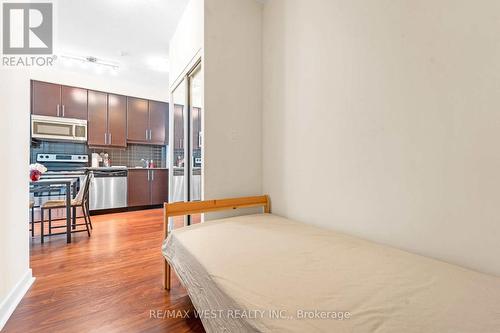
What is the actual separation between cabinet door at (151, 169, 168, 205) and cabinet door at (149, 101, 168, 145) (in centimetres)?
72

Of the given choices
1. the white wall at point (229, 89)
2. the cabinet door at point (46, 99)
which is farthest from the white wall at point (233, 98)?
the cabinet door at point (46, 99)

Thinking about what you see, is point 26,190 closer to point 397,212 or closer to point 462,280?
point 397,212

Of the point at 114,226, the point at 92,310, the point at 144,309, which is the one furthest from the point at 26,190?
the point at 114,226

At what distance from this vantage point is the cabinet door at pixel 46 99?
3969mm

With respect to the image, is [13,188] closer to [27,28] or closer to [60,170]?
[27,28]

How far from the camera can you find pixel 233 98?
2238mm

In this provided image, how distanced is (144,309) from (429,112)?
2123 millimetres

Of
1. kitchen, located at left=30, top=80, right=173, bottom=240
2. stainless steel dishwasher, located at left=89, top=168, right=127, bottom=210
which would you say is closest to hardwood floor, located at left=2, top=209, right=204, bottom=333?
stainless steel dishwasher, located at left=89, top=168, right=127, bottom=210

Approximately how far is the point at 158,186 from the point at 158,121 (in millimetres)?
1484

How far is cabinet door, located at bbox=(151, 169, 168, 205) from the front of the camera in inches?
197

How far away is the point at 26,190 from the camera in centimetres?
191

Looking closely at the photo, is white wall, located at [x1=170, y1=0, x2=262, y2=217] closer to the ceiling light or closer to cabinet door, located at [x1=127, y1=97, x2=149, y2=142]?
the ceiling light

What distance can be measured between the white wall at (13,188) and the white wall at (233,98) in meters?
1.37

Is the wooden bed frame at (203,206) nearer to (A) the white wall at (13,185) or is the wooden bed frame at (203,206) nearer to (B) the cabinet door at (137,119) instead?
(A) the white wall at (13,185)
